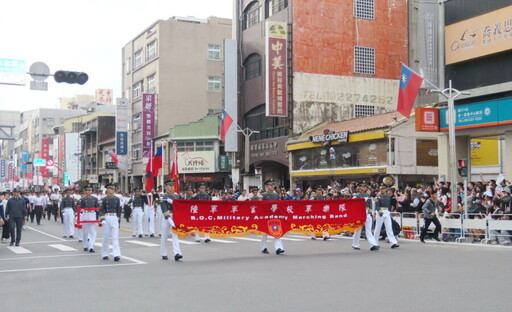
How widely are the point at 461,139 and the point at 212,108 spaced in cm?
4054

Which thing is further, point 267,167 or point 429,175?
point 267,167

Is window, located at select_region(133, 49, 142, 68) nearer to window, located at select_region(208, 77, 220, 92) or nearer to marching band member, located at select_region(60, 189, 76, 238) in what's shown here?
window, located at select_region(208, 77, 220, 92)

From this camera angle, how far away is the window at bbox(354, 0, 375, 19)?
156 ft

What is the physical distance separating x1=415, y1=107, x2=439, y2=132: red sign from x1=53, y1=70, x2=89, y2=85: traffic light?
15.2 m

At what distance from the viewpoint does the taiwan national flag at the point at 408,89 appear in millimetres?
26062

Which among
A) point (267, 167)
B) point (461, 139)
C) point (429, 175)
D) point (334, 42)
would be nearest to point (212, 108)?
point (267, 167)

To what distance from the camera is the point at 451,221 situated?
20594 millimetres

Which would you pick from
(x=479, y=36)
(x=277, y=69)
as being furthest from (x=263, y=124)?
(x=479, y=36)

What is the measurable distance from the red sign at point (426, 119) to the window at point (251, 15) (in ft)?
76.6

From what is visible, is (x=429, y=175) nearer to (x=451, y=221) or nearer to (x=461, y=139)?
(x=461, y=139)

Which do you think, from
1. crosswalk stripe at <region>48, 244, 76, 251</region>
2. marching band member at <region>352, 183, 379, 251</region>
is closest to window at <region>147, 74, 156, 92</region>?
crosswalk stripe at <region>48, 244, 76, 251</region>

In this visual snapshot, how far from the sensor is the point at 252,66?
164 feet

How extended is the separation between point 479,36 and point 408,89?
5.18 meters

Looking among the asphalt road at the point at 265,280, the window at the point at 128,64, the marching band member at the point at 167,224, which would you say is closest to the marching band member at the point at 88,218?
the asphalt road at the point at 265,280
